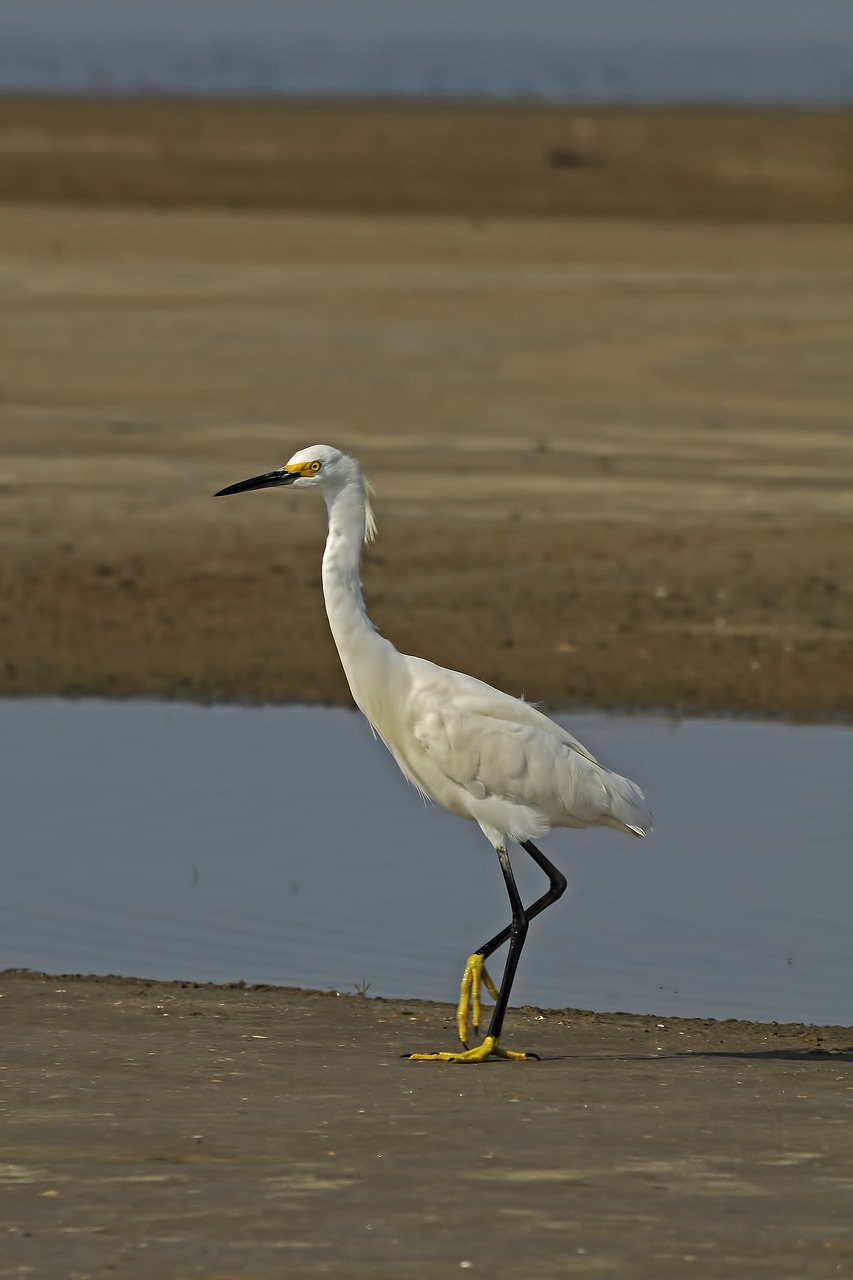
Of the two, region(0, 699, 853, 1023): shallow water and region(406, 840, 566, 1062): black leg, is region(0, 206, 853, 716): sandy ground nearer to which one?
region(0, 699, 853, 1023): shallow water

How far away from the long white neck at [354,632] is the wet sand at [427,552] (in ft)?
3.54

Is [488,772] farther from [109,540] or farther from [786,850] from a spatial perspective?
[109,540]

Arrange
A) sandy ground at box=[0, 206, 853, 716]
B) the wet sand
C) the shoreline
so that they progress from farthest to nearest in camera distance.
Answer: the shoreline → sandy ground at box=[0, 206, 853, 716] → the wet sand

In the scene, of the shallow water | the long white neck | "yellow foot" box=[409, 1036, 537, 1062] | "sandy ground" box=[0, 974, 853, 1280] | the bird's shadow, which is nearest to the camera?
"sandy ground" box=[0, 974, 853, 1280]

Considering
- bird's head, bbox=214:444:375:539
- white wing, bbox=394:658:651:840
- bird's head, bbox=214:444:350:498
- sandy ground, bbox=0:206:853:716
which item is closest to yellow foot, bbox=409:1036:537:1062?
white wing, bbox=394:658:651:840

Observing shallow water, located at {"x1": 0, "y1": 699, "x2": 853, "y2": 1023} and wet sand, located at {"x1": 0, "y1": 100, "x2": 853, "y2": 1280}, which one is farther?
shallow water, located at {"x1": 0, "y1": 699, "x2": 853, "y2": 1023}

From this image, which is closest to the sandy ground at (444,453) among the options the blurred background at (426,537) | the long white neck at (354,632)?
the blurred background at (426,537)

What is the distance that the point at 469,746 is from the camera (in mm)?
7852

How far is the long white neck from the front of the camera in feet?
26.5

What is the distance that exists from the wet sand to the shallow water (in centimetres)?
67

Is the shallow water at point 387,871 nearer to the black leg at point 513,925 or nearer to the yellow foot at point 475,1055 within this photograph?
the black leg at point 513,925

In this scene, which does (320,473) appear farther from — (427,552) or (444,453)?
(444,453)

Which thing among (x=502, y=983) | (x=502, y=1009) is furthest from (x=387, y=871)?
(x=502, y=1009)

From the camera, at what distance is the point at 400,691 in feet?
26.5
